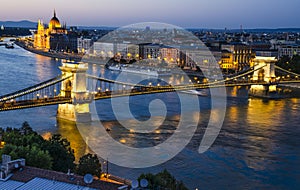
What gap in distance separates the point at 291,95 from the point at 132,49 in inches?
827

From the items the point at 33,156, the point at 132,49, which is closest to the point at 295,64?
the point at 132,49

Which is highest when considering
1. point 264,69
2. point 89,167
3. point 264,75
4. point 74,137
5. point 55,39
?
point 55,39

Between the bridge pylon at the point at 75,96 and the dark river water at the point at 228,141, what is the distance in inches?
15.0

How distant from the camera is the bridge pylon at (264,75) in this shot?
20706 mm

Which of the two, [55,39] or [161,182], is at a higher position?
[55,39]

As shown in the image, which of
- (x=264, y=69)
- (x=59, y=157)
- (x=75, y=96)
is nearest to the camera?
(x=59, y=157)

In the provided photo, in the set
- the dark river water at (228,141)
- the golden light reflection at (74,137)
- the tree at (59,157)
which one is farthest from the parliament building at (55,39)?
the tree at (59,157)

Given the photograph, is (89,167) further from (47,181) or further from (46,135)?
(46,135)

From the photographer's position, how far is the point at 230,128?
1292 cm

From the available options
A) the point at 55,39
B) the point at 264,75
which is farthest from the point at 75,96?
the point at 55,39

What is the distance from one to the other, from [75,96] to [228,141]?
449cm

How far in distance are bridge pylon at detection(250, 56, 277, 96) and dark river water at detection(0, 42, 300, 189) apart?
2.53 m

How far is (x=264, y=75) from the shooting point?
22.0 meters

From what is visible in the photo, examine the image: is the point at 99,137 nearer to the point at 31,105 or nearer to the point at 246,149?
the point at 31,105
